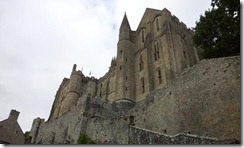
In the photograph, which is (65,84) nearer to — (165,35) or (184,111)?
(165,35)

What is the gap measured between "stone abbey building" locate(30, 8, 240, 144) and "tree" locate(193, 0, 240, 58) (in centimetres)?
308

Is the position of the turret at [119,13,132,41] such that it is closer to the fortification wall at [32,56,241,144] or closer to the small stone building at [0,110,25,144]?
the fortification wall at [32,56,241,144]

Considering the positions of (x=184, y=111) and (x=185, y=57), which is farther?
(x=185, y=57)

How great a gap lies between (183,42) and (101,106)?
14219 millimetres

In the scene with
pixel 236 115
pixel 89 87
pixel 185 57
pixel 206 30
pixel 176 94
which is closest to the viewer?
Result: pixel 236 115

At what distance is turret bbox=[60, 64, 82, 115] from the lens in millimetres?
37231

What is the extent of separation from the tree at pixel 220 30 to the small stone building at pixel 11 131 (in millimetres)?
21536

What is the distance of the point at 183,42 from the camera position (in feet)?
98.3

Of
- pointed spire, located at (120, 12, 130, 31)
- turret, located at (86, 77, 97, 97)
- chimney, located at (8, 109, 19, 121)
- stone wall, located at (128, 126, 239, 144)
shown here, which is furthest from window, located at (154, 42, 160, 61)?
chimney, located at (8, 109, 19, 121)

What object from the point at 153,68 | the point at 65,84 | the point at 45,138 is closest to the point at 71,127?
the point at 45,138

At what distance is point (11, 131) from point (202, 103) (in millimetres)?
22078

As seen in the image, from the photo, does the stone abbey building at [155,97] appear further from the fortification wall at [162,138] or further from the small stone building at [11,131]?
the small stone building at [11,131]

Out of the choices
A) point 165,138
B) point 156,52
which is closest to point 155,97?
point 165,138

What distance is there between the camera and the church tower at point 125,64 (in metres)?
28.3
